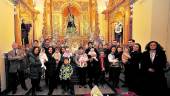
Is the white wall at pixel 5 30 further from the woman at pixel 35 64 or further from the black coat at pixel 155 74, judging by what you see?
the black coat at pixel 155 74

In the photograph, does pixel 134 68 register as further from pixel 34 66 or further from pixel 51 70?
pixel 34 66

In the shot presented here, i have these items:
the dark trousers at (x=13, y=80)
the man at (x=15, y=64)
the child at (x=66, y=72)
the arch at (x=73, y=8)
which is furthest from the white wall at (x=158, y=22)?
the arch at (x=73, y=8)

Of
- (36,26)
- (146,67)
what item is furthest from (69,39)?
(146,67)

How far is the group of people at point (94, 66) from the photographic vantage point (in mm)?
5527

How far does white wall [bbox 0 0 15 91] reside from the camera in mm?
6707

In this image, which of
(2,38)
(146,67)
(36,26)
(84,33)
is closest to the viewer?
(146,67)

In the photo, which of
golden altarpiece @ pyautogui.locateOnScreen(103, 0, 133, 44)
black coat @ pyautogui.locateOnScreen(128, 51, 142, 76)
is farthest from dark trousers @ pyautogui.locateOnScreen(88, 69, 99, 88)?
golden altarpiece @ pyautogui.locateOnScreen(103, 0, 133, 44)

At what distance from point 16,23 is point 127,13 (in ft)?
14.9

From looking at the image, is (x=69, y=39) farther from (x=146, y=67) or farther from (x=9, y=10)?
(x=146, y=67)

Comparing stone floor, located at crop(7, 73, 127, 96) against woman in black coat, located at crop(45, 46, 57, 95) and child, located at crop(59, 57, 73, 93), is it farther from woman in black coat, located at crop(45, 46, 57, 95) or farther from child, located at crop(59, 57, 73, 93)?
child, located at crop(59, 57, 73, 93)

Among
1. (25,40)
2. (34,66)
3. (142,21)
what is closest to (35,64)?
(34,66)

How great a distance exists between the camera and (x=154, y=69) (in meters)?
5.46

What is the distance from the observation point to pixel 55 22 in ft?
47.6

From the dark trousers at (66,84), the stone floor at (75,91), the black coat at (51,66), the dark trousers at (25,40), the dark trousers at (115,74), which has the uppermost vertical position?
the dark trousers at (25,40)
